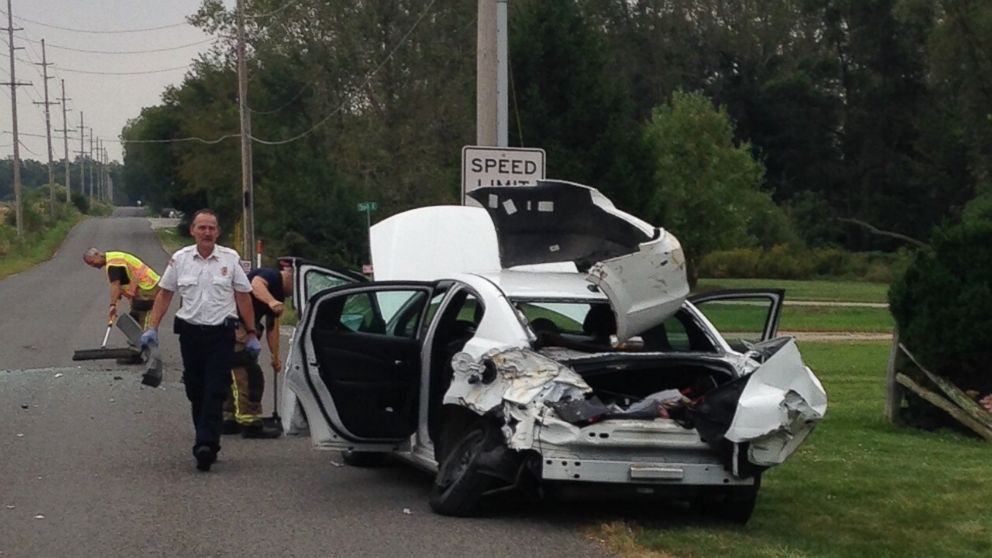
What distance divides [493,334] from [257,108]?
57.3m

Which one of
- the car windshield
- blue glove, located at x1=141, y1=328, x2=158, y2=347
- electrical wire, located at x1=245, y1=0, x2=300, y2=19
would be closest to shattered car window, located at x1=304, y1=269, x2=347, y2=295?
blue glove, located at x1=141, y1=328, x2=158, y2=347

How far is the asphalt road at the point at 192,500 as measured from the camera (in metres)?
7.93

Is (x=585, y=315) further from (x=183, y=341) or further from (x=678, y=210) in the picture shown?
(x=678, y=210)

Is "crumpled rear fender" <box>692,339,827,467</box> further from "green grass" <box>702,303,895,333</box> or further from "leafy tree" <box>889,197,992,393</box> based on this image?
"green grass" <box>702,303,895,333</box>

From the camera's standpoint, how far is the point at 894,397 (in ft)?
45.0

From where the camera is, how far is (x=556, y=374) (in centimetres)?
805

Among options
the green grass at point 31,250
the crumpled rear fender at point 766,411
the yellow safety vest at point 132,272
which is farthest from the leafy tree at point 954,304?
the green grass at point 31,250

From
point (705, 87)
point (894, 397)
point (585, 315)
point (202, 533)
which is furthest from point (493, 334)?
point (705, 87)

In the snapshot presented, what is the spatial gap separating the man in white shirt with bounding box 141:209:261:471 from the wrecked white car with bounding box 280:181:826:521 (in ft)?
1.81

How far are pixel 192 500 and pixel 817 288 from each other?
50642 mm

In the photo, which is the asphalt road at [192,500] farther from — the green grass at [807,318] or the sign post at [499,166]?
the green grass at [807,318]

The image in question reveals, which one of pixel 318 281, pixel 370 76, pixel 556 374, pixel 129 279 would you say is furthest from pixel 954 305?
pixel 370 76

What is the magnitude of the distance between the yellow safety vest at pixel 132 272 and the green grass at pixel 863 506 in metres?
8.84

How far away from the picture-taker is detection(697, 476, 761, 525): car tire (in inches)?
333
